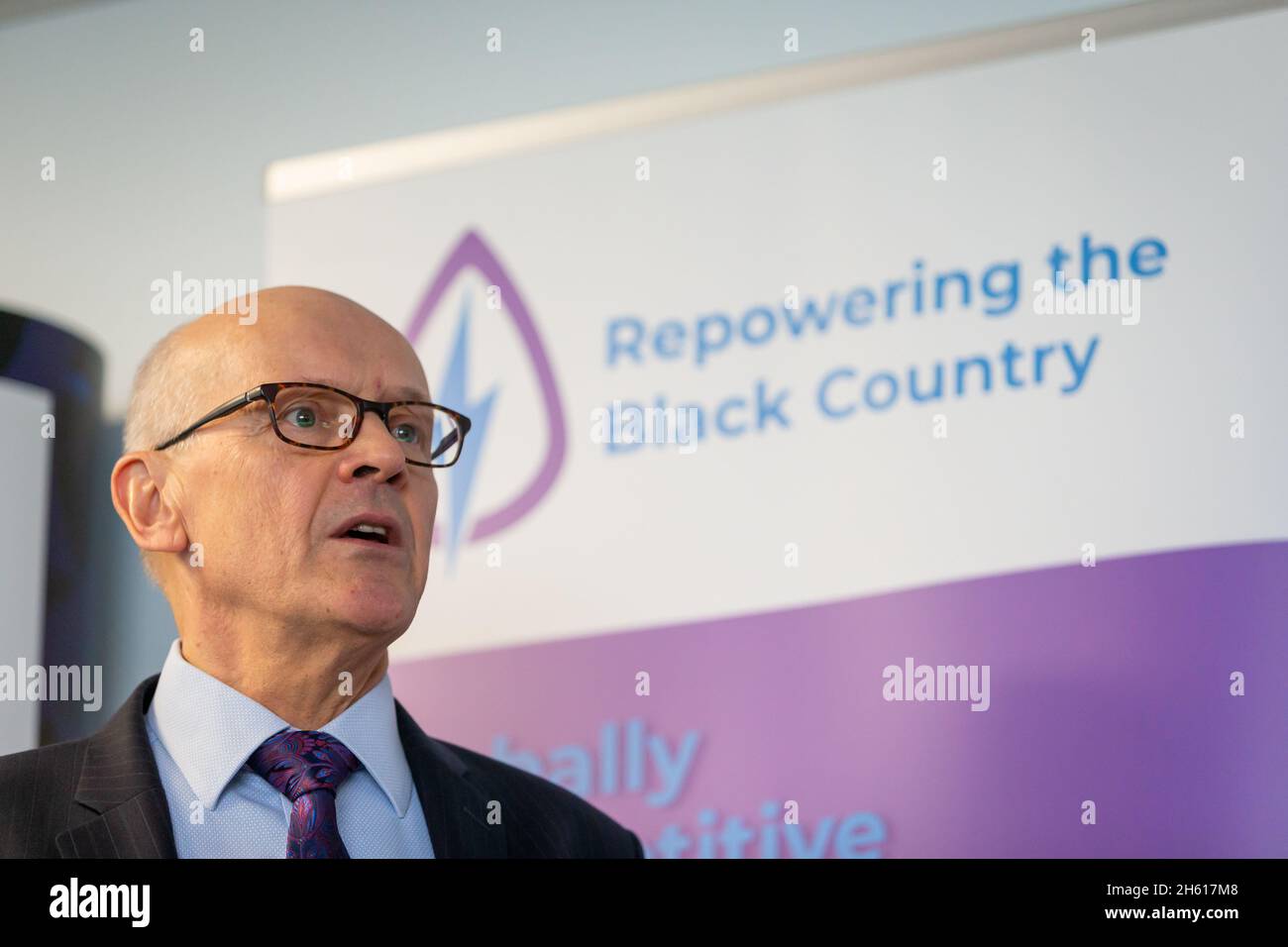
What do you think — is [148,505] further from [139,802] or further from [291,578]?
[139,802]

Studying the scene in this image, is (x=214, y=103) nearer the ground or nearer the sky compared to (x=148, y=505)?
nearer the sky

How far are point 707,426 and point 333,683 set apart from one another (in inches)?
40.0

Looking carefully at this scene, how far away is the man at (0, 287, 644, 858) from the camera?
1.62 m

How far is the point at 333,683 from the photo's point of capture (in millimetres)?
1723

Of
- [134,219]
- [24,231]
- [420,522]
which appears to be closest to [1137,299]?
[420,522]

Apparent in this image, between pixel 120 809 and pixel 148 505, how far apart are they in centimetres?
42

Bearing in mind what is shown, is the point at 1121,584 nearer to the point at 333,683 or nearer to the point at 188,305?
the point at 333,683

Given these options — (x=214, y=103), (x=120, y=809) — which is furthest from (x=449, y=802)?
(x=214, y=103)

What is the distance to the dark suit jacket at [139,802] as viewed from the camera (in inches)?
60.1

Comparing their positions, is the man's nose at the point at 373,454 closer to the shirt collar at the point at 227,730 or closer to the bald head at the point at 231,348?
the bald head at the point at 231,348

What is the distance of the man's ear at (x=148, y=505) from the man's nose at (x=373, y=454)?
9.4 inches

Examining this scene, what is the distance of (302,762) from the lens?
1622 mm

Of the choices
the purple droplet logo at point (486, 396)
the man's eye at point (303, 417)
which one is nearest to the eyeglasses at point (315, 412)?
the man's eye at point (303, 417)
